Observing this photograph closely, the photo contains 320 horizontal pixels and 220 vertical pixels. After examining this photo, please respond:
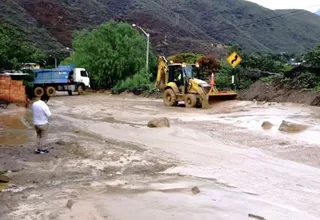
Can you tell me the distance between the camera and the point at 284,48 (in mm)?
107938

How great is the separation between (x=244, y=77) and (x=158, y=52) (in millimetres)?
47332

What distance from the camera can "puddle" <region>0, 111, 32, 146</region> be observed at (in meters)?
15.0

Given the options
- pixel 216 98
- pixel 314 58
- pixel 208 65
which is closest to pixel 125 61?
pixel 208 65

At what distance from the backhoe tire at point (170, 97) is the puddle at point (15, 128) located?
930cm

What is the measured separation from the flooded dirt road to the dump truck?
80.8ft

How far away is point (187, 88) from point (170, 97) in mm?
1617

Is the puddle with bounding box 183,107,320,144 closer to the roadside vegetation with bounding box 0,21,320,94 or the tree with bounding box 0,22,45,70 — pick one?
the roadside vegetation with bounding box 0,21,320,94

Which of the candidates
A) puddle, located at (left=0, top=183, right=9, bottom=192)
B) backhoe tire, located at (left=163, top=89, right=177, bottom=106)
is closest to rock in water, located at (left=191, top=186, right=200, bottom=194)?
puddle, located at (left=0, top=183, right=9, bottom=192)

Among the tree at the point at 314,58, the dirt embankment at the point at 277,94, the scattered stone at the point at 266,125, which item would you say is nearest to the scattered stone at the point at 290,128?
the scattered stone at the point at 266,125

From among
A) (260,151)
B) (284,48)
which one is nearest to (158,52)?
(284,48)

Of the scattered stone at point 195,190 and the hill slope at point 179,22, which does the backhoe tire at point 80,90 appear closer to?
the hill slope at point 179,22

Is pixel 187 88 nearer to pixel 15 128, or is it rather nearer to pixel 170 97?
pixel 170 97

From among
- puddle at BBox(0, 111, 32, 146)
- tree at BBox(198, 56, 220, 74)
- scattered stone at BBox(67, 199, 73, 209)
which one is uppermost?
tree at BBox(198, 56, 220, 74)

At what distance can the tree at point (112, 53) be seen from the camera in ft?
169
